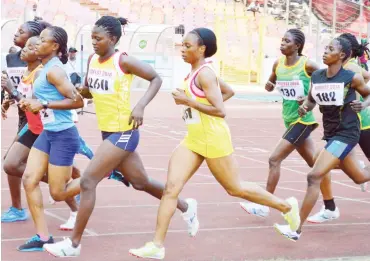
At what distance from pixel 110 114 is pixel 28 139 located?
4.80ft

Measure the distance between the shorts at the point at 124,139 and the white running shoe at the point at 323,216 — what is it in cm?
277

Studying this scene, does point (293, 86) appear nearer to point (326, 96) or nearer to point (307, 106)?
point (307, 106)

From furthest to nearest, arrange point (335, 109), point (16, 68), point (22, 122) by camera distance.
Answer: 1. point (16, 68)
2. point (22, 122)
3. point (335, 109)

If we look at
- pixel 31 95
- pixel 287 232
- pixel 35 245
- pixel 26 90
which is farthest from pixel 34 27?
pixel 287 232

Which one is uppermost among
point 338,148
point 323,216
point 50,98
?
point 50,98

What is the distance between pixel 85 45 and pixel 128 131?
102ft

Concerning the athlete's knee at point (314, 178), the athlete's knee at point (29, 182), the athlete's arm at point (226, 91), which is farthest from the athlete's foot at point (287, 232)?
the athlete's knee at point (29, 182)

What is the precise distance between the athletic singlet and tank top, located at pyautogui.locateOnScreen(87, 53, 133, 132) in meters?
0.52

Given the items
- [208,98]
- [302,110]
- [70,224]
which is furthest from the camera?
[302,110]

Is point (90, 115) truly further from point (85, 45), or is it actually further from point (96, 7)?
point (96, 7)

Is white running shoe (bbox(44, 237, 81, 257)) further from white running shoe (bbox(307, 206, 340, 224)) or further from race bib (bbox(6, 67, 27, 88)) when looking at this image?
white running shoe (bbox(307, 206, 340, 224))

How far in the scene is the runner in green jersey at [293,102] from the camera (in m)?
8.96

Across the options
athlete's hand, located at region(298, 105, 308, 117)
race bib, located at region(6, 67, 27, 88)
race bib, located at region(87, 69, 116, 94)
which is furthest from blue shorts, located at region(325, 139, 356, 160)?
race bib, located at region(6, 67, 27, 88)

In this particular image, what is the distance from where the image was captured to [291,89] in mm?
9000
